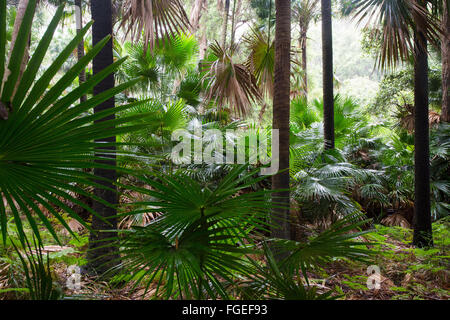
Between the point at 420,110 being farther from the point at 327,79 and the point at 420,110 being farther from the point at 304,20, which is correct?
the point at 304,20

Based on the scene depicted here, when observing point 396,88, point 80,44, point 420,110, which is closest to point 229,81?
point 420,110

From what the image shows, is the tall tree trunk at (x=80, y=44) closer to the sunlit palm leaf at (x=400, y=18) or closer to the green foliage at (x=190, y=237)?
the sunlit palm leaf at (x=400, y=18)

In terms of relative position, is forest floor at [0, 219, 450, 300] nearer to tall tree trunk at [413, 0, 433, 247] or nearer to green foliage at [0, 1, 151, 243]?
tall tree trunk at [413, 0, 433, 247]

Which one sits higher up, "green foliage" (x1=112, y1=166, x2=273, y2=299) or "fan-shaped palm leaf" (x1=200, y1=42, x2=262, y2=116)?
"fan-shaped palm leaf" (x1=200, y1=42, x2=262, y2=116)

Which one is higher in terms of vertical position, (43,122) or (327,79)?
(327,79)

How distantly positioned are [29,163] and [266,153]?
3.57 m

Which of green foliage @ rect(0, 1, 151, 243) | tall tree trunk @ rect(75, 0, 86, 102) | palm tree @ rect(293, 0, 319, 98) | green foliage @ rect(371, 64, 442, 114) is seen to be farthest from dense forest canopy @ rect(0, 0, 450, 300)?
palm tree @ rect(293, 0, 319, 98)

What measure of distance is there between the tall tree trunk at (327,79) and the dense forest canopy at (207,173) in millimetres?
41

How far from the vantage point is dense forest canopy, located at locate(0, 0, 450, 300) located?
3.37ft

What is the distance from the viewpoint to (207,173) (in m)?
4.86

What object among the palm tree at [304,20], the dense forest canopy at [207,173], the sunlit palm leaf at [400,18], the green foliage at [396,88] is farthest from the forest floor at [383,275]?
the green foliage at [396,88]

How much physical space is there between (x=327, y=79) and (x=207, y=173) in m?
3.28

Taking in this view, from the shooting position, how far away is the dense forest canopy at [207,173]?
3.37ft

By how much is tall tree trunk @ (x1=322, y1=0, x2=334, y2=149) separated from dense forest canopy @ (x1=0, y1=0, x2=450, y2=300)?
4 cm
